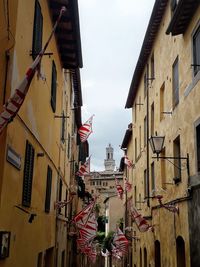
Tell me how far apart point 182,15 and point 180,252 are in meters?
7.87

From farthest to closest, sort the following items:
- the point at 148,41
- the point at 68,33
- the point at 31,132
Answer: the point at 148,41
the point at 68,33
the point at 31,132

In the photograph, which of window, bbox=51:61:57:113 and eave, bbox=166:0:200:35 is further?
window, bbox=51:61:57:113

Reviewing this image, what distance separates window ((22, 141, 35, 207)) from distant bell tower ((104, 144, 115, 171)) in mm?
149609

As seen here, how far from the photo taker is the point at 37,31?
10.4 meters

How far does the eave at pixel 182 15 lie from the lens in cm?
1280

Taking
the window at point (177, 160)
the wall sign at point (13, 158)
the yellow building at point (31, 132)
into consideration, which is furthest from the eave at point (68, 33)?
the wall sign at point (13, 158)

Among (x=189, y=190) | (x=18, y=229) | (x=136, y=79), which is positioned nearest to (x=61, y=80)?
(x=189, y=190)

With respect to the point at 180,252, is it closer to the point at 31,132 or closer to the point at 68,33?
the point at 31,132

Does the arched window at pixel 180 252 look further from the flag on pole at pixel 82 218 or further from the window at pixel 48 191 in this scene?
the window at pixel 48 191

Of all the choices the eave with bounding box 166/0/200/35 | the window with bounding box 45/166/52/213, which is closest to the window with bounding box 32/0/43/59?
the eave with bounding box 166/0/200/35

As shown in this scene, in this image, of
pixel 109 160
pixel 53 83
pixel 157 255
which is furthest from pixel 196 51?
pixel 109 160

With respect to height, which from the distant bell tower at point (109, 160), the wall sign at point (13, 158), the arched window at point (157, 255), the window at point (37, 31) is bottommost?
the arched window at point (157, 255)

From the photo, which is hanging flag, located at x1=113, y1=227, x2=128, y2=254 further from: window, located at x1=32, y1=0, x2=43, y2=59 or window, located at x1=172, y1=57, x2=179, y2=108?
window, located at x1=32, y1=0, x2=43, y2=59

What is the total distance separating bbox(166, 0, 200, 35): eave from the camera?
42.0 feet
